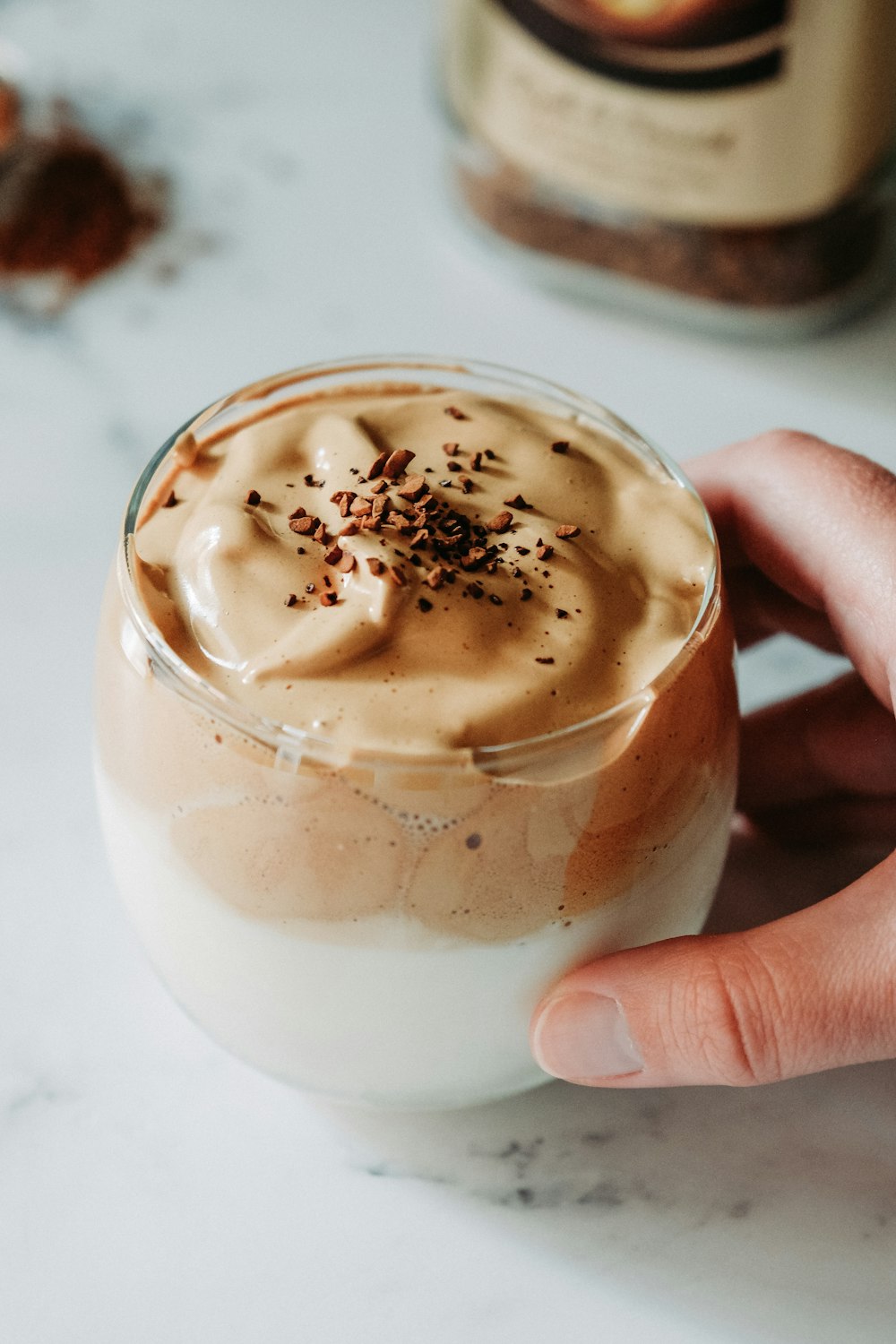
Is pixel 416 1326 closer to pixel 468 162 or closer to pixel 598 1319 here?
pixel 598 1319

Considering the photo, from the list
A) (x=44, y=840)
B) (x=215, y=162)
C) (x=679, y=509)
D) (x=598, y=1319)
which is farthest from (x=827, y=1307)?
(x=215, y=162)

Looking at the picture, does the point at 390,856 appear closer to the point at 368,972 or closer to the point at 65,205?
the point at 368,972

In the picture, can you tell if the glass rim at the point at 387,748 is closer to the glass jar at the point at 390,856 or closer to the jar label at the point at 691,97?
the glass jar at the point at 390,856

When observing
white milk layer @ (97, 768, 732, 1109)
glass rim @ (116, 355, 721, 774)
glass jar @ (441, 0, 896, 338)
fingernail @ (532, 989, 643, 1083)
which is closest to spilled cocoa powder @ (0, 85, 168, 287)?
glass jar @ (441, 0, 896, 338)

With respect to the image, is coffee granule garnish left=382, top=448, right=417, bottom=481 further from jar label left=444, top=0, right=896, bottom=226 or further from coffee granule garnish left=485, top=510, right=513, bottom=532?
jar label left=444, top=0, right=896, bottom=226

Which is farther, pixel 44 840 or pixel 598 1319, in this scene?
pixel 44 840

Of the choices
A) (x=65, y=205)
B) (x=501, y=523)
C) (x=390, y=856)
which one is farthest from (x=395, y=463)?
(x=65, y=205)
